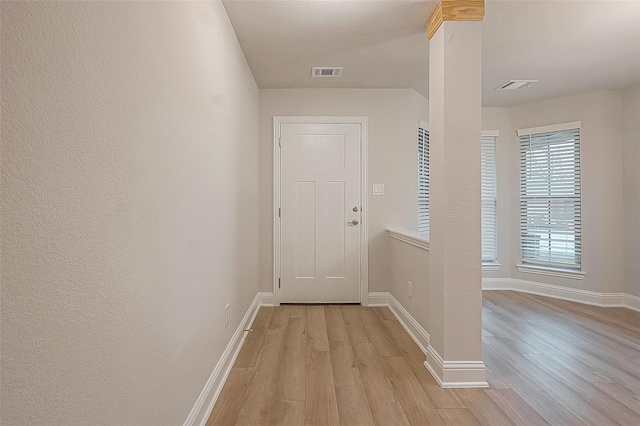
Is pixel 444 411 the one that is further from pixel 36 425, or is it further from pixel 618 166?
pixel 618 166

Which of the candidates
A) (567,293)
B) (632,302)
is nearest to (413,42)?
(567,293)

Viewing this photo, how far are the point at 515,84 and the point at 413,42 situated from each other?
167 centimetres

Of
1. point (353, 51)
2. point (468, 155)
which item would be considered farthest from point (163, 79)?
point (353, 51)

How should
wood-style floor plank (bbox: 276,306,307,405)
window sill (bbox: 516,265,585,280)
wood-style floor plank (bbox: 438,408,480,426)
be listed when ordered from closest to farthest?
wood-style floor plank (bbox: 438,408,480,426) → wood-style floor plank (bbox: 276,306,307,405) → window sill (bbox: 516,265,585,280)

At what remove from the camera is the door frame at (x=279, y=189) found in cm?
368

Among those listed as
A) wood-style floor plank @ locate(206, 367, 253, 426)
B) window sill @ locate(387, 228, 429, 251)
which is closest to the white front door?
window sill @ locate(387, 228, 429, 251)

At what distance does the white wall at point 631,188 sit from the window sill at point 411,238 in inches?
101

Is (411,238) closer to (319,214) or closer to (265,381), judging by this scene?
(319,214)

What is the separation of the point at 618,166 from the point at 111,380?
4.99 meters

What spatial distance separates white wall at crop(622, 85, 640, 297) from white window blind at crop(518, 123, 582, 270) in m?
0.42

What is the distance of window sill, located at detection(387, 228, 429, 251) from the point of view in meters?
2.53


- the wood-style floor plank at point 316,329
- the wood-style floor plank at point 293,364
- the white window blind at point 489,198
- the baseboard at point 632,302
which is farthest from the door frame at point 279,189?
the baseboard at point 632,302

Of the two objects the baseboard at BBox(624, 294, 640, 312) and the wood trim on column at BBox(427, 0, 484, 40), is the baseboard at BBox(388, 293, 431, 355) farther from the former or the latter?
the baseboard at BBox(624, 294, 640, 312)

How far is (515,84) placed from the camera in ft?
11.8
